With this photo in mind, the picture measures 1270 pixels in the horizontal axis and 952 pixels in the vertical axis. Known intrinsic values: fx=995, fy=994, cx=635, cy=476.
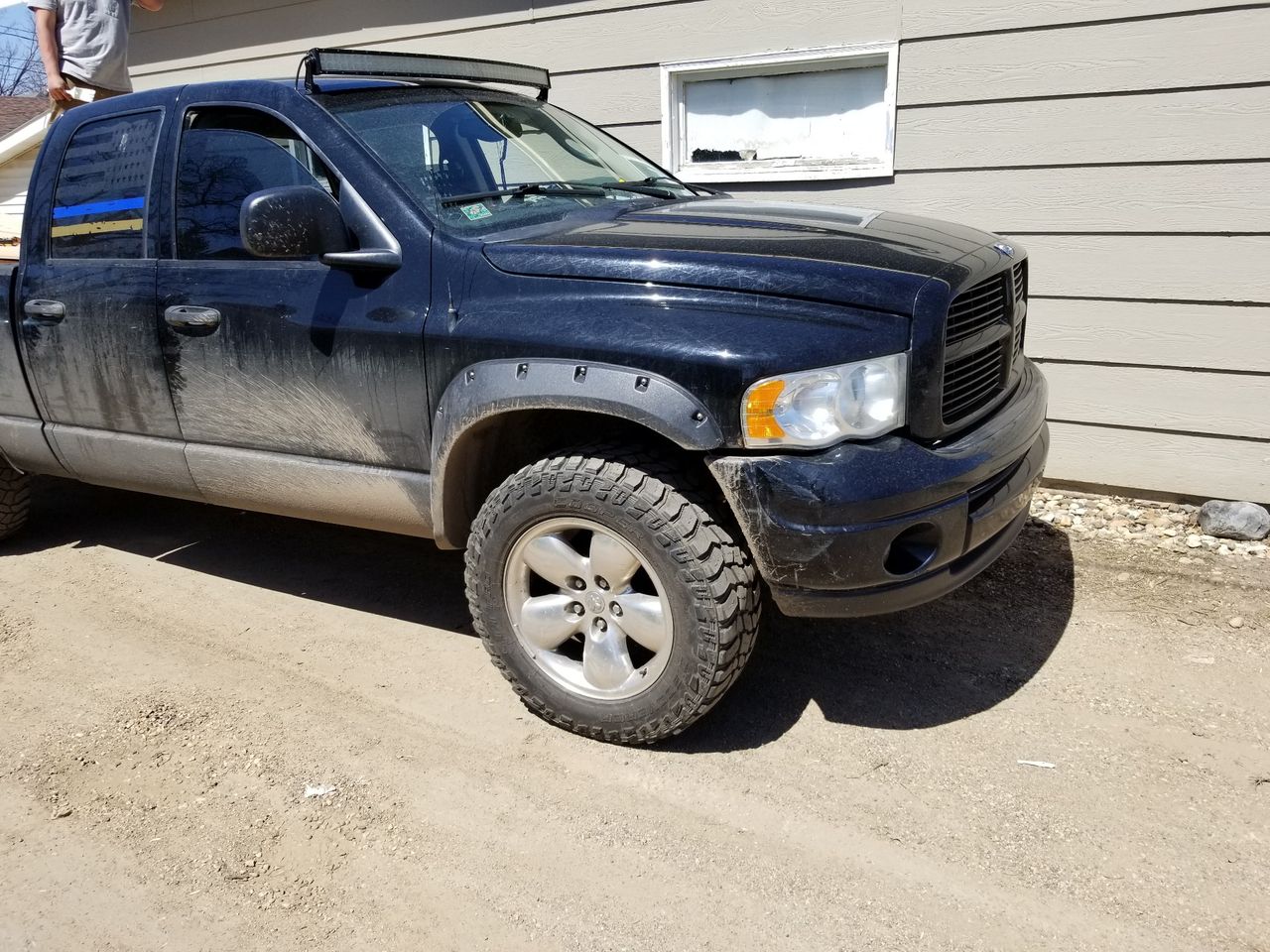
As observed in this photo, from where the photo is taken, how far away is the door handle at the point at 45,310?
3.91 metres

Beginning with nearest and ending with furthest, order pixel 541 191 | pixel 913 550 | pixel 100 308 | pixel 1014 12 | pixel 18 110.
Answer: pixel 913 550 < pixel 541 191 < pixel 100 308 < pixel 1014 12 < pixel 18 110

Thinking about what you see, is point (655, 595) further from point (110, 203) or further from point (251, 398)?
point (110, 203)

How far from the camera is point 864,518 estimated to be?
2.55m

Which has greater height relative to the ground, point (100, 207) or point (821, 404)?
point (100, 207)

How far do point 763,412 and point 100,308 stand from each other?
2.69 m

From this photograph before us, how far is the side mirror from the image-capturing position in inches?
116

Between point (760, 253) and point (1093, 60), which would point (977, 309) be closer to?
point (760, 253)

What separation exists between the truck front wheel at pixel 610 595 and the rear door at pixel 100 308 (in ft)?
5.13

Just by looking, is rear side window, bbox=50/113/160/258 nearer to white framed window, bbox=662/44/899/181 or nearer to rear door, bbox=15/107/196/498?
rear door, bbox=15/107/196/498

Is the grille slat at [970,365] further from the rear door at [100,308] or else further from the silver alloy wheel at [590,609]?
the rear door at [100,308]

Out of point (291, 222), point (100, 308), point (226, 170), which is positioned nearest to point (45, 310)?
point (100, 308)

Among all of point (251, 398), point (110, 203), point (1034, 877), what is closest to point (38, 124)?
point (110, 203)

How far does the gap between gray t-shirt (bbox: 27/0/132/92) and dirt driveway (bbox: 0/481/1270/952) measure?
3.51 meters

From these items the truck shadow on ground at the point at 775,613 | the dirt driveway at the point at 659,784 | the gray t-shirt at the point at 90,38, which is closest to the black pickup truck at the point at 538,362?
the dirt driveway at the point at 659,784
